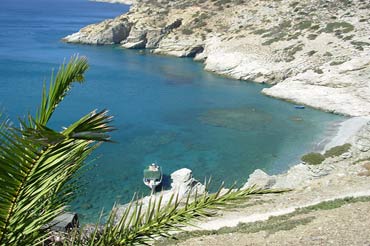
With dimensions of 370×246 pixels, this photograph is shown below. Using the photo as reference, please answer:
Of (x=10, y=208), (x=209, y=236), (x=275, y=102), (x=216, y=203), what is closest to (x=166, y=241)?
(x=209, y=236)

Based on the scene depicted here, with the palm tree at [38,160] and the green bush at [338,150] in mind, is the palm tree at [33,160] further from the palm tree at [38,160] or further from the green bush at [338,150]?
the green bush at [338,150]

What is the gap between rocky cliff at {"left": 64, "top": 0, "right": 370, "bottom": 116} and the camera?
53188 mm

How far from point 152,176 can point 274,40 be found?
48.0 metres

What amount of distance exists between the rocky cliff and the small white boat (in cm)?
2416

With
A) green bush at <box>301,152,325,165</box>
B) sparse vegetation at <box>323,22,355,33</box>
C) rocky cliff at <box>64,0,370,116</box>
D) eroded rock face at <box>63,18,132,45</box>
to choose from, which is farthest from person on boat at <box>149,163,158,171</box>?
eroded rock face at <box>63,18,132,45</box>

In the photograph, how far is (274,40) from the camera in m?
71.8

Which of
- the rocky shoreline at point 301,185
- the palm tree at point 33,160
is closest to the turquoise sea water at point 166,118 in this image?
the rocky shoreline at point 301,185

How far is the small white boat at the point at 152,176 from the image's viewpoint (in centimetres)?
2858

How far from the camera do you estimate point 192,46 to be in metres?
82.1

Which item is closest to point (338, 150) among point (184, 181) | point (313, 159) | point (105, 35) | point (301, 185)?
point (313, 159)

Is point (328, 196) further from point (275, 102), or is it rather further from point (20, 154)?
point (275, 102)

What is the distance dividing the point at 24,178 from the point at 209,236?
44.1 ft

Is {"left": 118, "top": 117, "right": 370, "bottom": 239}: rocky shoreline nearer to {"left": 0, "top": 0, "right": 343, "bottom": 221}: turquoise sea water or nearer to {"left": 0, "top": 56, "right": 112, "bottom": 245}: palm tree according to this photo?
{"left": 0, "top": 0, "right": 343, "bottom": 221}: turquoise sea water

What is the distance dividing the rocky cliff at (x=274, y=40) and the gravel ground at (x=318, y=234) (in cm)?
3083
